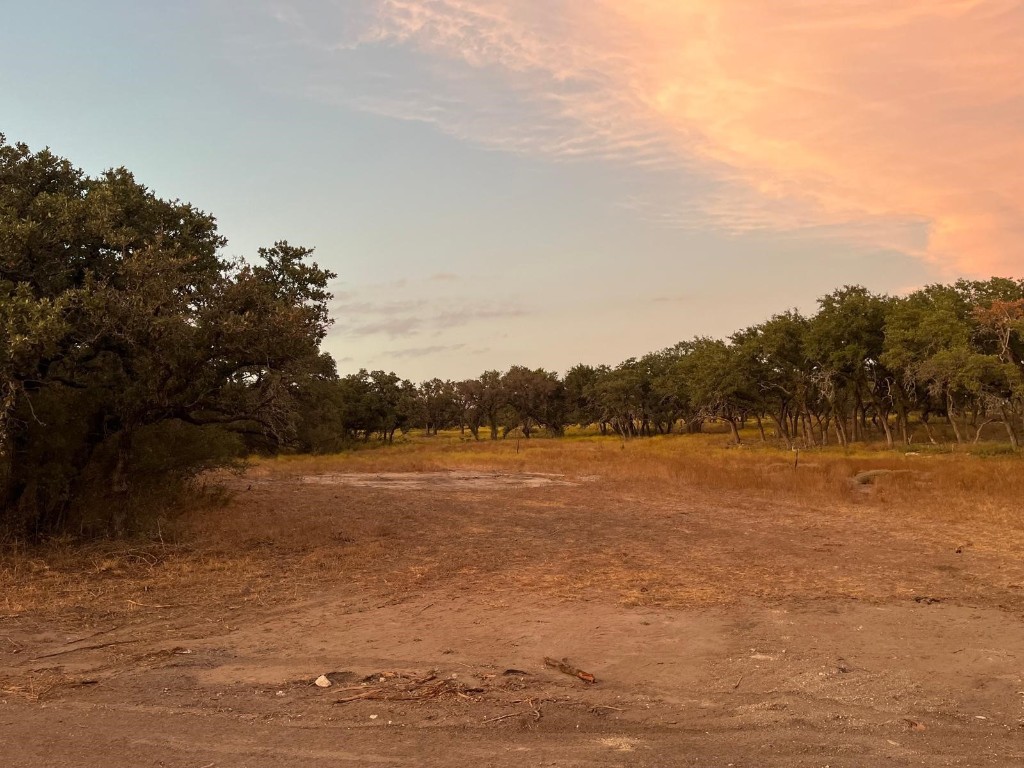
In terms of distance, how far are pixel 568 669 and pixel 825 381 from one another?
4715 cm

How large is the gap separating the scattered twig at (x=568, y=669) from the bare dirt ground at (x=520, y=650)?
9cm

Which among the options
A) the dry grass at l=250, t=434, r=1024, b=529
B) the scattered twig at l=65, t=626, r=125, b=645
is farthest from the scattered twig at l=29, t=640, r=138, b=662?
the dry grass at l=250, t=434, r=1024, b=529

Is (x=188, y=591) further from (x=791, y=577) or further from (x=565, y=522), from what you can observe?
(x=565, y=522)

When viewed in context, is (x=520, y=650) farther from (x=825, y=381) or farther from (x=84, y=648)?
(x=825, y=381)

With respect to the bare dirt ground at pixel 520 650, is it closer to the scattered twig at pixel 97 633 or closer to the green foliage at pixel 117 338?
the scattered twig at pixel 97 633

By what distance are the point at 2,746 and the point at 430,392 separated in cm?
9119

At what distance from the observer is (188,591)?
1063 cm

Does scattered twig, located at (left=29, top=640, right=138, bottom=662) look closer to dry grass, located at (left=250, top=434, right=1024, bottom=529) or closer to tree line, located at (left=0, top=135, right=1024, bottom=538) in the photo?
tree line, located at (left=0, top=135, right=1024, bottom=538)

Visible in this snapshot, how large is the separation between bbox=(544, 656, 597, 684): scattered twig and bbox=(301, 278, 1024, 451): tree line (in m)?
37.4

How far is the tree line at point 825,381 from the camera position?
41688 mm

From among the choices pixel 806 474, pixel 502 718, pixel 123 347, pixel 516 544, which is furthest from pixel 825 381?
pixel 502 718

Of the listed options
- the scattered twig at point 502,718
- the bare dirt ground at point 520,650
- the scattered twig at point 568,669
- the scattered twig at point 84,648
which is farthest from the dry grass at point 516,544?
the scattered twig at point 502,718

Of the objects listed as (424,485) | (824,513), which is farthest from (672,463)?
(824,513)

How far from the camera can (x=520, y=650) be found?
748 cm
